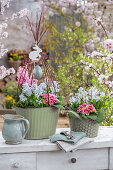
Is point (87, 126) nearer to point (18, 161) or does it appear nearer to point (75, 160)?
point (75, 160)

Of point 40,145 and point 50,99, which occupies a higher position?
point 50,99

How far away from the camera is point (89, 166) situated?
5.02ft

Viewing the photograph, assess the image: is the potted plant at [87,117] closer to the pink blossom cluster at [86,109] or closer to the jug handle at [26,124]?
the pink blossom cluster at [86,109]

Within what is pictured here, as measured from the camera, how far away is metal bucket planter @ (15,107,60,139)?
1550 millimetres

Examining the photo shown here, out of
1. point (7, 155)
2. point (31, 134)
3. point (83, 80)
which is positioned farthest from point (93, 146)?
point (83, 80)

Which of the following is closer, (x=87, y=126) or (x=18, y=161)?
(x=18, y=161)


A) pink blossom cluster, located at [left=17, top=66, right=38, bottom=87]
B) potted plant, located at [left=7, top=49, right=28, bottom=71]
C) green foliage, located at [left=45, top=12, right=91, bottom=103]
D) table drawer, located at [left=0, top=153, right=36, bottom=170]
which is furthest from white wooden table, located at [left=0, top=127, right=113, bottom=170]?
potted plant, located at [left=7, top=49, right=28, bottom=71]

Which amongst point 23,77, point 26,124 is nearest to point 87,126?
point 26,124

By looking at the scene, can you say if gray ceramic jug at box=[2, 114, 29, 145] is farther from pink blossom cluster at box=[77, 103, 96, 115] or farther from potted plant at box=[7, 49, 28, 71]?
potted plant at box=[7, 49, 28, 71]

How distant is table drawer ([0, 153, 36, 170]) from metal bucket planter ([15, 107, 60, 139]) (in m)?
0.15

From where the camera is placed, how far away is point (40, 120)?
156 centimetres

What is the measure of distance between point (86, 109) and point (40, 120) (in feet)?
0.87

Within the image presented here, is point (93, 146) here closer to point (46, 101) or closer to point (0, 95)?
point (46, 101)

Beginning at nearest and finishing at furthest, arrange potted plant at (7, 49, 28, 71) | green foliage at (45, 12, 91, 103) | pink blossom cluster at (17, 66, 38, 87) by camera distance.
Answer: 1. pink blossom cluster at (17, 66, 38, 87)
2. green foliage at (45, 12, 91, 103)
3. potted plant at (7, 49, 28, 71)
